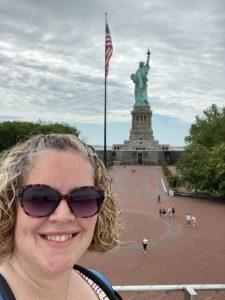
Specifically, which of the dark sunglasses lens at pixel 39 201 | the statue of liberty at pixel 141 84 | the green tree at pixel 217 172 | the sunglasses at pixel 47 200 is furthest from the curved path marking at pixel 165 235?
the statue of liberty at pixel 141 84

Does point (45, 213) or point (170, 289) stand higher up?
point (45, 213)

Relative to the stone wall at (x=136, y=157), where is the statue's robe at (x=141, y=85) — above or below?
above

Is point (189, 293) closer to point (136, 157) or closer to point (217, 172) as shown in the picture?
point (217, 172)

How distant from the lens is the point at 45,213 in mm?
2244

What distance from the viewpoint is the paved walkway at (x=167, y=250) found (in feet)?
55.7

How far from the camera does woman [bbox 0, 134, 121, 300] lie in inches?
88.7

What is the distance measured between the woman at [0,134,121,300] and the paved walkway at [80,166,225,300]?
237 inches

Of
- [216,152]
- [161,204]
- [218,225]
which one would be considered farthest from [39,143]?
[216,152]

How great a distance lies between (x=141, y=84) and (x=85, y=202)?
3583 inches

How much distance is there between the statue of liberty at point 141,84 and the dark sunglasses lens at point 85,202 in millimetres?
88283

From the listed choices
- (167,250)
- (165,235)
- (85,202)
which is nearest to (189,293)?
(85,202)

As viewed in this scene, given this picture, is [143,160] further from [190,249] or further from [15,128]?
[190,249]

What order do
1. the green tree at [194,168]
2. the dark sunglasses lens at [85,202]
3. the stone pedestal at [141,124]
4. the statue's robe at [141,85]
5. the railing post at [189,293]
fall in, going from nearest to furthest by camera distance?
1. the dark sunglasses lens at [85,202]
2. the railing post at [189,293]
3. the green tree at [194,168]
4. the statue's robe at [141,85]
5. the stone pedestal at [141,124]

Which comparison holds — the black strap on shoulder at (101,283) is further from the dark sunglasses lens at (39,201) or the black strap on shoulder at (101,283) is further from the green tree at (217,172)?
the green tree at (217,172)
